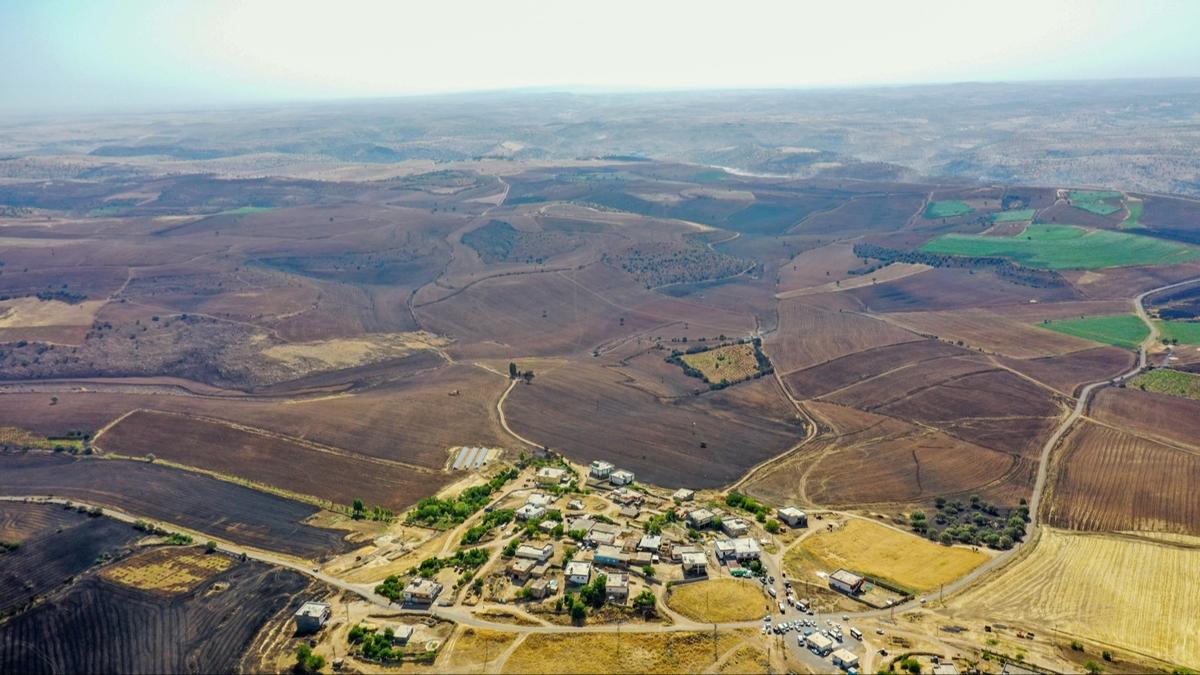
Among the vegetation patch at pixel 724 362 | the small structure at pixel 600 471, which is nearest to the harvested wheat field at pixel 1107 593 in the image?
the small structure at pixel 600 471

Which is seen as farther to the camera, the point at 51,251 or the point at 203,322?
the point at 51,251

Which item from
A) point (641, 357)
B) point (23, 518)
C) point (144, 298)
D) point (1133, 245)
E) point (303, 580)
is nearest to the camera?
point (303, 580)

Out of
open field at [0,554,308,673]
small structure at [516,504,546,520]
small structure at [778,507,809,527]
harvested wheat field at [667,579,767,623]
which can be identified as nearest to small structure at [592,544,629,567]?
harvested wheat field at [667,579,767,623]

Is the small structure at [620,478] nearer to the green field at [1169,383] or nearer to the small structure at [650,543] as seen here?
the small structure at [650,543]

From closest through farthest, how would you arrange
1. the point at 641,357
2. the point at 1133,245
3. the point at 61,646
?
the point at 61,646 < the point at 641,357 < the point at 1133,245

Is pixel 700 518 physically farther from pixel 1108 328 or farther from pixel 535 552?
pixel 1108 328

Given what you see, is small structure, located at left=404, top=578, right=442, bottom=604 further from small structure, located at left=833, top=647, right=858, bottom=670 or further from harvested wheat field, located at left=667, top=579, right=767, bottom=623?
small structure, located at left=833, top=647, right=858, bottom=670

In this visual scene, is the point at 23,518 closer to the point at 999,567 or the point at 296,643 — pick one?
the point at 296,643

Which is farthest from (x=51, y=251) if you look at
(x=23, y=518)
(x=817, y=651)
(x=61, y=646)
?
(x=817, y=651)
